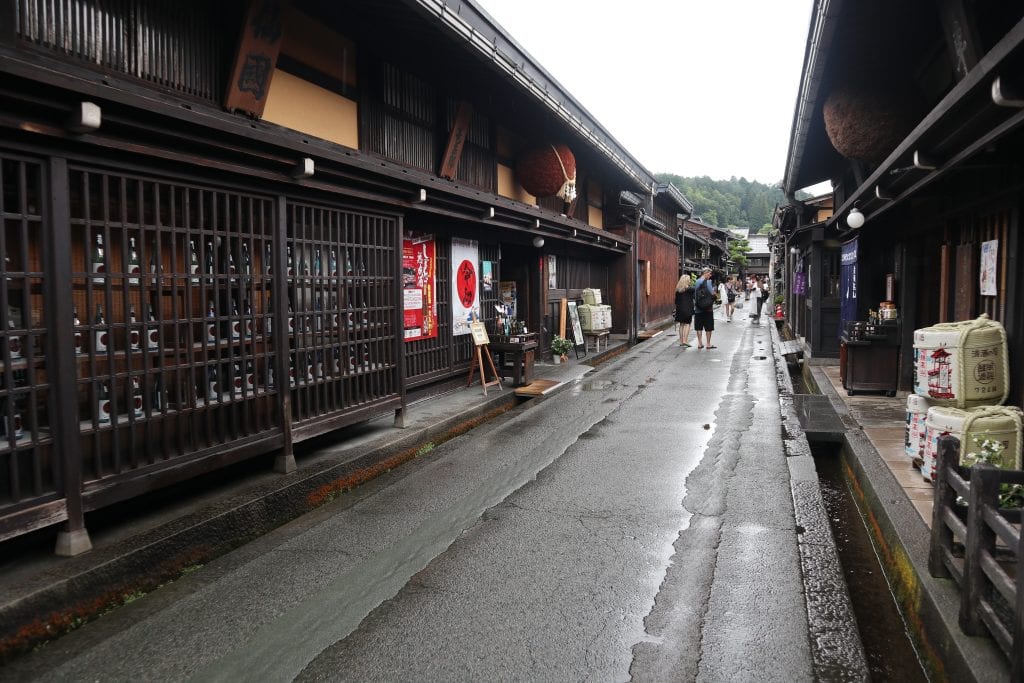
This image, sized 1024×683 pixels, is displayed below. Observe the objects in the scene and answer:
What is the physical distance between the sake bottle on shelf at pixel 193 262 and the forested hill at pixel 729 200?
9673 centimetres

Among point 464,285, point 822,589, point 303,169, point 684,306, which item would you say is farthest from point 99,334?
point 684,306

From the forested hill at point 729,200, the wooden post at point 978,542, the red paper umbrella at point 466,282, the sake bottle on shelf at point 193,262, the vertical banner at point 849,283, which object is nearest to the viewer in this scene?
the wooden post at point 978,542

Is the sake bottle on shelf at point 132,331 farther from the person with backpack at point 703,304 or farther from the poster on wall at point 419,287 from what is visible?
the person with backpack at point 703,304

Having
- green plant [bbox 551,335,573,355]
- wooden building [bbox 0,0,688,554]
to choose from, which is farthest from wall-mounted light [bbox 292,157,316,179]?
green plant [bbox 551,335,573,355]

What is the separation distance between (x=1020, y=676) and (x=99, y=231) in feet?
22.1

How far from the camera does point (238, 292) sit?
6422 mm

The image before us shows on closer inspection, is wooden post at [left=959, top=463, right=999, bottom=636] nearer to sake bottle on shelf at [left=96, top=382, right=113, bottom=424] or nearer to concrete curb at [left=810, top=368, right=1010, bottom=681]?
concrete curb at [left=810, top=368, right=1010, bottom=681]

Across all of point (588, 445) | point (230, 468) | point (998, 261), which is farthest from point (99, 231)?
point (998, 261)

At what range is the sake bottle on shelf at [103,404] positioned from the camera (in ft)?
16.3

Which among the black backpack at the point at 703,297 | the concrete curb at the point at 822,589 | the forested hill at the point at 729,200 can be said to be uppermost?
the forested hill at the point at 729,200

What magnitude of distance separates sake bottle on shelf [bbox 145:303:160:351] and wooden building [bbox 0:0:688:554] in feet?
0.09

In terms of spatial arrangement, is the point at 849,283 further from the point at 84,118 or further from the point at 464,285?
the point at 84,118

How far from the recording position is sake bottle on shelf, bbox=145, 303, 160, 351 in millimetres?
5422

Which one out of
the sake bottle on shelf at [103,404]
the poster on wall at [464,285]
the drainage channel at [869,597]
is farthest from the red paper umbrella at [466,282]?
the sake bottle on shelf at [103,404]
